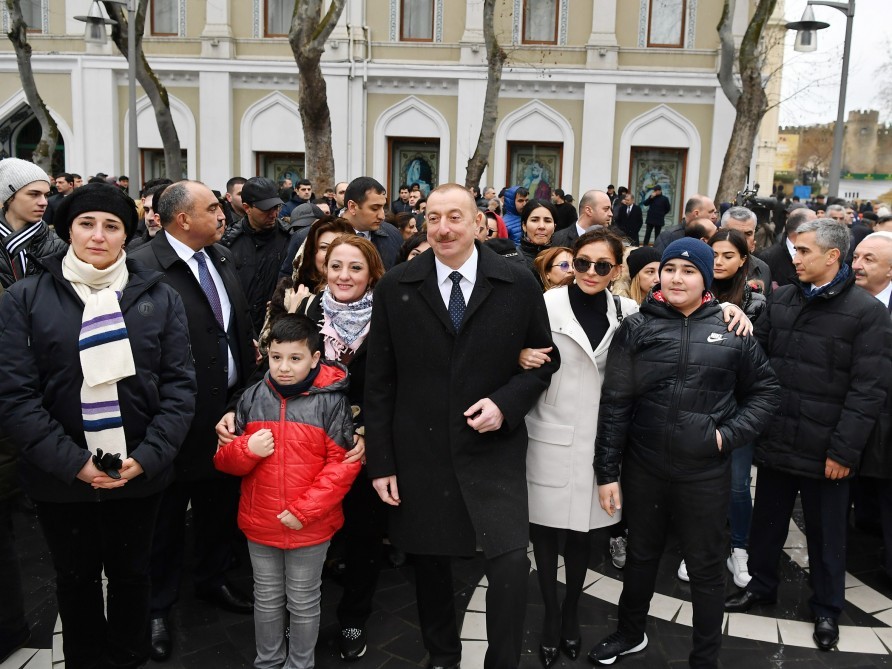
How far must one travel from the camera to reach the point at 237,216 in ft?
30.6

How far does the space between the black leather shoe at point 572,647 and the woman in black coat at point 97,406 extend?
205 centimetres

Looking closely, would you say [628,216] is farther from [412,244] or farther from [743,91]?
[412,244]

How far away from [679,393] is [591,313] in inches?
22.4

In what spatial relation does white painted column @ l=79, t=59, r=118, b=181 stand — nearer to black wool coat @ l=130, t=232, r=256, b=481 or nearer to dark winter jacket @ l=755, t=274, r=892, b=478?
black wool coat @ l=130, t=232, r=256, b=481

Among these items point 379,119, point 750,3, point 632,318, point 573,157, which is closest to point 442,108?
point 379,119

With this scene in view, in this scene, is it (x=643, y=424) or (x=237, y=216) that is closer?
(x=643, y=424)

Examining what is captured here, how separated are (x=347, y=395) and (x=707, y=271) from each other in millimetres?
1805

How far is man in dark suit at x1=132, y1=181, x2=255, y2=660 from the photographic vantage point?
12.9 feet

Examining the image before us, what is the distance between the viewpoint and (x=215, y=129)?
2070cm

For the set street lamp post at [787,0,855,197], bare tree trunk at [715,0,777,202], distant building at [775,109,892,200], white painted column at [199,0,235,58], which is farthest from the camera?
distant building at [775,109,892,200]

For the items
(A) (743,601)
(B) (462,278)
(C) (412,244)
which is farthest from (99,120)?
(A) (743,601)

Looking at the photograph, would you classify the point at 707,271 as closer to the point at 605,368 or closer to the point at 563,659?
the point at 605,368

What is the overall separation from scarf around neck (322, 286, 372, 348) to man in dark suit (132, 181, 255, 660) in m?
0.63

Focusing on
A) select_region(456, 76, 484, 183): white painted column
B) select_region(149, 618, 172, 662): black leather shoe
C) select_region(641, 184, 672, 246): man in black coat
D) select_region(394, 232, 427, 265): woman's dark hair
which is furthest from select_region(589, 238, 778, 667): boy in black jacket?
select_region(456, 76, 484, 183): white painted column
